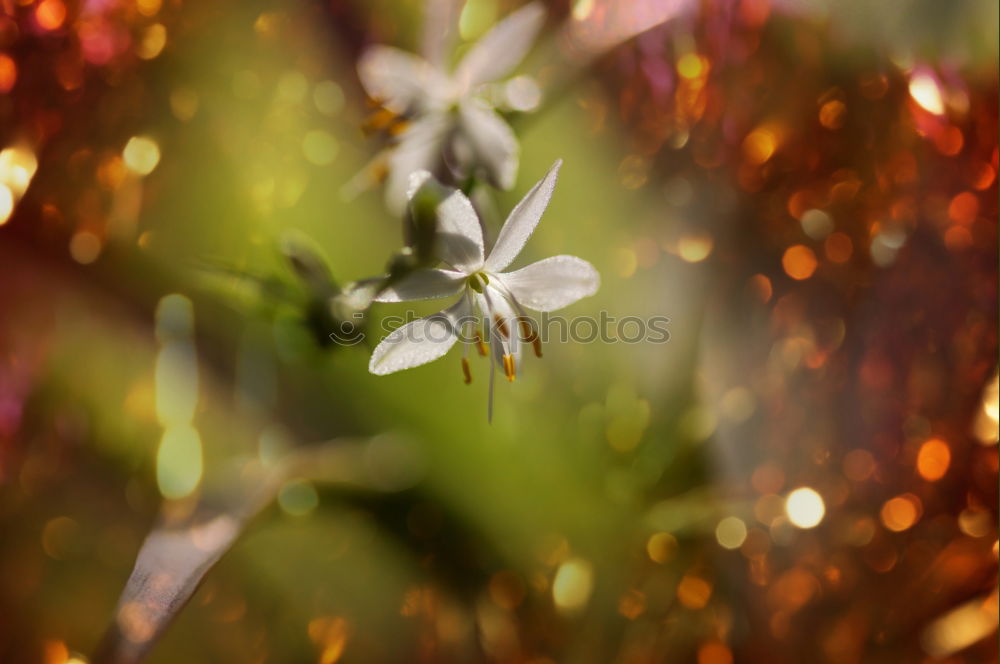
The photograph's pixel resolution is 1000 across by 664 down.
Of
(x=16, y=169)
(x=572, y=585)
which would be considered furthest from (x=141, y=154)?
(x=572, y=585)

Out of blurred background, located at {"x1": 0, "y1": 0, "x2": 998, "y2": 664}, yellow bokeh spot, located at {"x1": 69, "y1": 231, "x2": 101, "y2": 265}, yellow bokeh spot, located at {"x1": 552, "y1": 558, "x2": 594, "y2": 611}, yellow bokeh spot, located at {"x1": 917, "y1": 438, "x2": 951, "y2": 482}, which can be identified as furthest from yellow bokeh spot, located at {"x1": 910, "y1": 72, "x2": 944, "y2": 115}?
yellow bokeh spot, located at {"x1": 69, "y1": 231, "x2": 101, "y2": 265}

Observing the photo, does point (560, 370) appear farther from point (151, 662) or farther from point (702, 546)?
point (151, 662)

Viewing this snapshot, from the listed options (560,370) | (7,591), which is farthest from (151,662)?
(560,370)

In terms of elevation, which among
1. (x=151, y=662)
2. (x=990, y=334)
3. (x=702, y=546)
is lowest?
(x=151, y=662)

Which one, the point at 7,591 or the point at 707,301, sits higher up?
the point at 707,301

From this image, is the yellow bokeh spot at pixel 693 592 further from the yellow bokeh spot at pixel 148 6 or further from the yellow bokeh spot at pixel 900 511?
the yellow bokeh spot at pixel 148 6

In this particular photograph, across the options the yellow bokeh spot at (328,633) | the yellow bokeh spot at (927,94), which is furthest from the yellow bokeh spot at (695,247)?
the yellow bokeh spot at (328,633)

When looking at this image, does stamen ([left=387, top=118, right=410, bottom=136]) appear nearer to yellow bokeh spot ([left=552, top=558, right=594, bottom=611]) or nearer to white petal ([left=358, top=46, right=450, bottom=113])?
white petal ([left=358, top=46, right=450, bottom=113])
